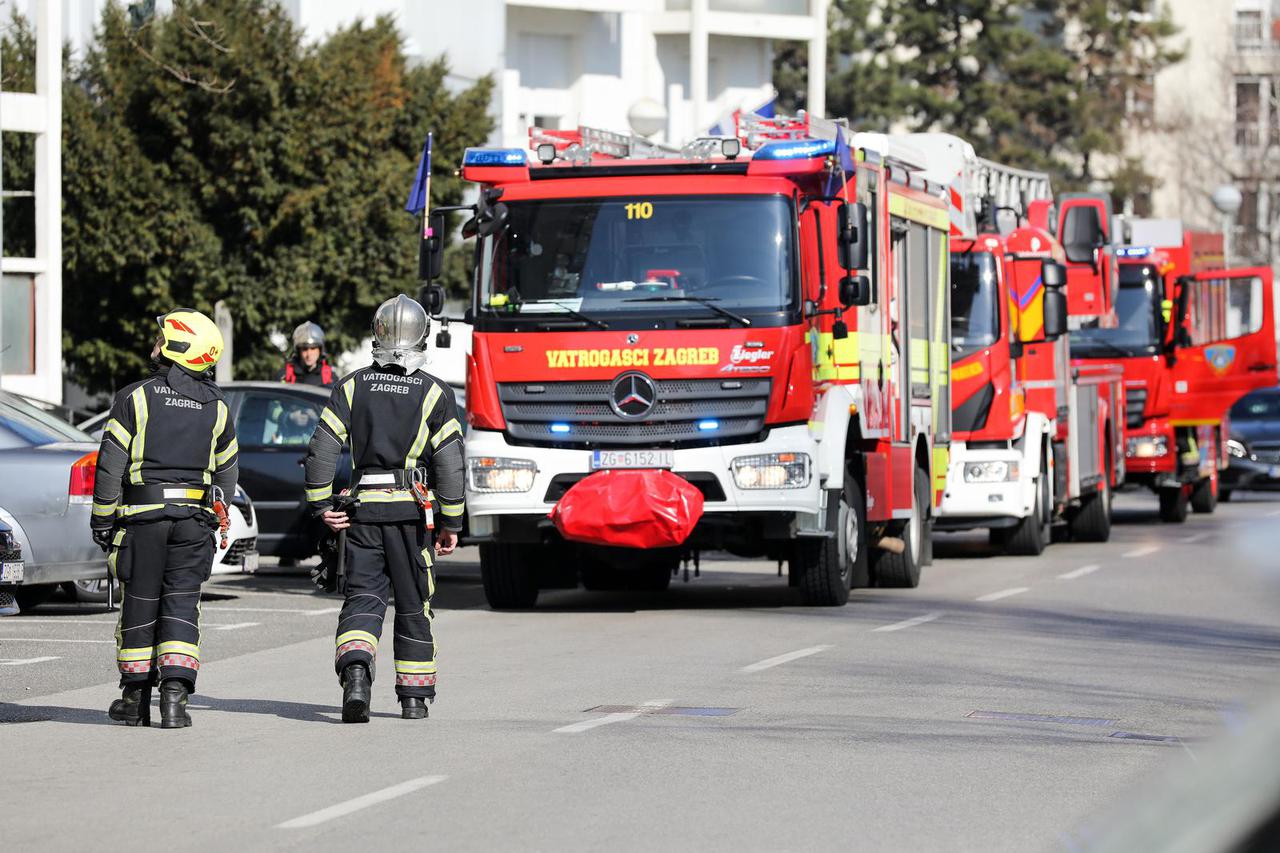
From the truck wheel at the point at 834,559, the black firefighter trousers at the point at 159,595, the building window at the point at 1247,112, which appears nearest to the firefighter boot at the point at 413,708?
the black firefighter trousers at the point at 159,595

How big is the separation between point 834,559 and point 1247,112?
54952 millimetres

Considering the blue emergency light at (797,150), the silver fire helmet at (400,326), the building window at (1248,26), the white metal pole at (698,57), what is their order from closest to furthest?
the silver fire helmet at (400,326) → the blue emergency light at (797,150) → the white metal pole at (698,57) → the building window at (1248,26)

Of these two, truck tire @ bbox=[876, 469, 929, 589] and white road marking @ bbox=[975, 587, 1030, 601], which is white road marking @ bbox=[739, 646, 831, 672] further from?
truck tire @ bbox=[876, 469, 929, 589]

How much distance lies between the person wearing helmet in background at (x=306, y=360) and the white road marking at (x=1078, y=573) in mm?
6559

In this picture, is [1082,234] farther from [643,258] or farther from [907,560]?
[643,258]

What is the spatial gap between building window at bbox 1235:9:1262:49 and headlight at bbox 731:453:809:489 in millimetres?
61039

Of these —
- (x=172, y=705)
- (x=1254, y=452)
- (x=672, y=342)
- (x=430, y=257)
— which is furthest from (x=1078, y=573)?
(x=1254, y=452)

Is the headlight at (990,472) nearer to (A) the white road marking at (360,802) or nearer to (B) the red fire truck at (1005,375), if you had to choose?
(B) the red fire truck at (1005,375)

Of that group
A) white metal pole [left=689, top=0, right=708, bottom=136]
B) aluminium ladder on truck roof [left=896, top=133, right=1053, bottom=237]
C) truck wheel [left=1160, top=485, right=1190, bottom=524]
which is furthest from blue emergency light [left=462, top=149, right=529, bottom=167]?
white metal pole [left=689, top=0, right=708, bottom=136]

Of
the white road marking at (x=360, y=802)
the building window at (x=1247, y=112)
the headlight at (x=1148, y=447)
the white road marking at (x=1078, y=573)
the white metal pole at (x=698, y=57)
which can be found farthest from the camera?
the building window at (x=1247, y=112)

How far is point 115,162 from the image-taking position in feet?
94.4

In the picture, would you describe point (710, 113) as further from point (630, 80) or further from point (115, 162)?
point (115, 162)

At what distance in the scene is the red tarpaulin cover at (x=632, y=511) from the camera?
44.4ft

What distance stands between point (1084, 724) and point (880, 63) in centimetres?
5934
